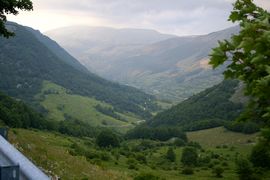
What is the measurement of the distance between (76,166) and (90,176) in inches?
91.7

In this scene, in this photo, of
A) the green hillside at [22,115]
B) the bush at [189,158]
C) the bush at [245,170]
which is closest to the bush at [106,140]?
the bush at [189,158]

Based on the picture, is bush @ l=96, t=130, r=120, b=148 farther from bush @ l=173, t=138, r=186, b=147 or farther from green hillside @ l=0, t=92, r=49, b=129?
bush @ l=173, t=138, r=186, b=147

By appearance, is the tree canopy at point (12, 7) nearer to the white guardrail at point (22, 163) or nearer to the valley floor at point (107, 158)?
the valley floor at point (107, 158)

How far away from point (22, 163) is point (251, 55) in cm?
337

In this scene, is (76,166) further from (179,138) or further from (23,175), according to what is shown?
(179,138)

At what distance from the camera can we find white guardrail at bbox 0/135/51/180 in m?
4.26

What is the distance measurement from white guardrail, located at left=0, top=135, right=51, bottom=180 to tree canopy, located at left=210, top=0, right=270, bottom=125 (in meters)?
2.79

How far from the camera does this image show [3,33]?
73.9 feet

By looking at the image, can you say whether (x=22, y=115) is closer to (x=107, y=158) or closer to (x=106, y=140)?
(x=106, y=140)

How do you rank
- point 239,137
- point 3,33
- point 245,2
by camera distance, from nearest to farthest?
point 245,2, point 3,33, point 239,137

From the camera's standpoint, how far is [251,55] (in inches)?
225

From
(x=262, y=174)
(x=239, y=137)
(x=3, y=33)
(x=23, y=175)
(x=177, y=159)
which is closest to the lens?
(x=23, y=175)

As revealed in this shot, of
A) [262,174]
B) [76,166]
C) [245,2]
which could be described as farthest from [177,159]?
[245,2]

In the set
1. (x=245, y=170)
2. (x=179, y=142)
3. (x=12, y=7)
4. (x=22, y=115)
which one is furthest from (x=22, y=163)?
(x=179, y=142)
